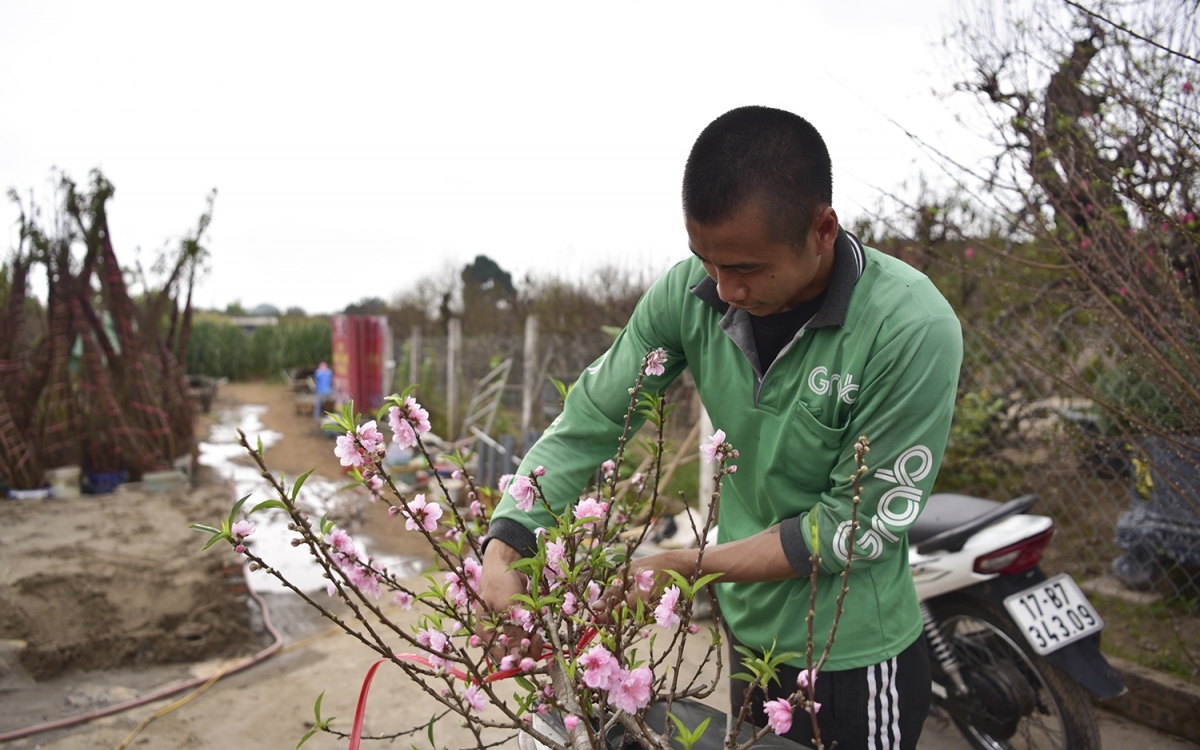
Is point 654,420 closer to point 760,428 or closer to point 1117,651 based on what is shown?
point 760,428

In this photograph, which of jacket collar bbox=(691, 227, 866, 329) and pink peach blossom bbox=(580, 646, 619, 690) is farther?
jacket collar bbox=(691, 227, 866, 329)

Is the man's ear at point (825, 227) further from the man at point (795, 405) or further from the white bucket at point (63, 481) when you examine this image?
the white bucket at point (63, 481)

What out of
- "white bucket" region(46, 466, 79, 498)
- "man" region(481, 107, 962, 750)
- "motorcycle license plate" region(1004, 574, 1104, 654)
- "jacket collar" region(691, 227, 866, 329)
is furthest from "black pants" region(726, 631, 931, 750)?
"white bucket" region(46, 466, 79, 498)

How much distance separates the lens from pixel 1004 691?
2955 millimetres

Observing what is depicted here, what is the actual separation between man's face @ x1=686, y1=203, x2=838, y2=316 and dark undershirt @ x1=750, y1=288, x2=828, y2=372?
0.38ft

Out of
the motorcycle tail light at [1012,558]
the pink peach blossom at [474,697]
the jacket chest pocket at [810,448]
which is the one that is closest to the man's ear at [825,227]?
the jacket chest pocket at [810,448]

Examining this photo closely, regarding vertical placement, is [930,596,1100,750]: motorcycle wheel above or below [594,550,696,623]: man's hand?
below

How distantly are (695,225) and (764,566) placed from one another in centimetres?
72

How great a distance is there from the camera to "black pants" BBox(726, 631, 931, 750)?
1758 millimetres

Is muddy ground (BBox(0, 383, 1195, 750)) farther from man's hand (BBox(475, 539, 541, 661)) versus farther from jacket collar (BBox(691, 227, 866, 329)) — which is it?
jacket collar (BBox(691, 227, 866, 329))

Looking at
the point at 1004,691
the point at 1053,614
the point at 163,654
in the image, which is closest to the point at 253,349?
the point at 163,654

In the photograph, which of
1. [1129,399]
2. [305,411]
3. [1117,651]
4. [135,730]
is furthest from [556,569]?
[305,411]

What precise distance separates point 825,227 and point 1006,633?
2.16 m

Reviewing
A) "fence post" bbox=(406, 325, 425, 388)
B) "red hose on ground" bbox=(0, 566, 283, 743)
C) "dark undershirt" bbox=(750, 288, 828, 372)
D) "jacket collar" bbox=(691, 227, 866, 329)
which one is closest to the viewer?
"jacket collar" bbox=(691, 227, 866, 329)
